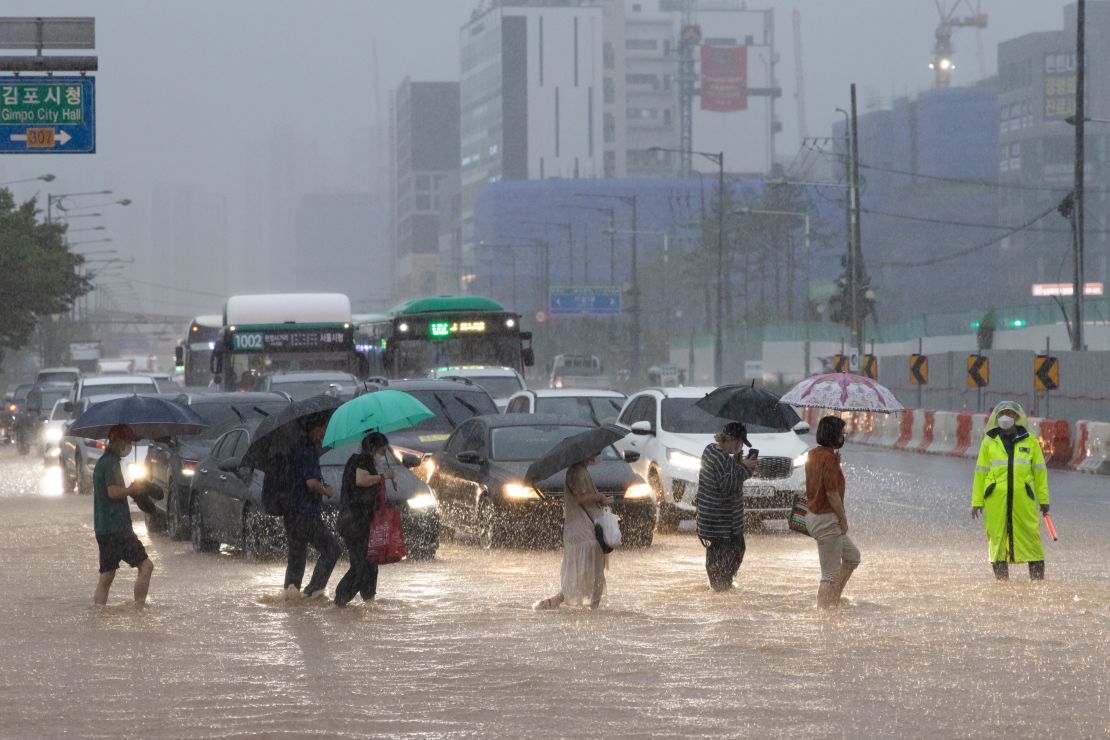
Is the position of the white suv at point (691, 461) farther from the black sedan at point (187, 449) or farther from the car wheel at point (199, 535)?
the car wheel at point (199, 535)

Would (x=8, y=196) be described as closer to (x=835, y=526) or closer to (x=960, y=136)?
(x=835, y=526)

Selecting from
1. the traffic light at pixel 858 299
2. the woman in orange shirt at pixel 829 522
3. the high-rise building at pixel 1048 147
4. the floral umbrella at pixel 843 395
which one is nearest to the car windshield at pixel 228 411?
the floral umbrella at pixel 843 395

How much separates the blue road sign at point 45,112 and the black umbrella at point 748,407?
14813 mm

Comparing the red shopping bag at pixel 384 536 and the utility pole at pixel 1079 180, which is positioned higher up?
the utility pole at pixel 1079 180

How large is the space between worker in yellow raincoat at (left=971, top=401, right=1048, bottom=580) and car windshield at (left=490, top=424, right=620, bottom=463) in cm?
544

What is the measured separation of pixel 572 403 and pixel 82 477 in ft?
27.6

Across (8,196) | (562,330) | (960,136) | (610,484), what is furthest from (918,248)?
(610,484)

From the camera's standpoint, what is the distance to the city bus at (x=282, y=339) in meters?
37.9

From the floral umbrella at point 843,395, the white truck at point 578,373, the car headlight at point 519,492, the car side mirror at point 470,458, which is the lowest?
the white truck at point 578,373

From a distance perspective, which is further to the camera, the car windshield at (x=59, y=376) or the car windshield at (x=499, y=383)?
the car windshield at (x=59, y=376)

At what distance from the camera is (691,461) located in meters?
21.9

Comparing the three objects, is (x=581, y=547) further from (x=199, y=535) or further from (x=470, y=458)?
(x=199, y=535)

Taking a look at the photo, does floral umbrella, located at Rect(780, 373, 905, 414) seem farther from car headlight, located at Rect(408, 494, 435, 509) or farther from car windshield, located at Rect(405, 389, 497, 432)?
car windshield, located at Rect(405, 389, 497, 432)

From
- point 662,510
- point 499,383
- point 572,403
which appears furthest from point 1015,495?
point 499,383
